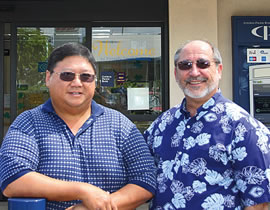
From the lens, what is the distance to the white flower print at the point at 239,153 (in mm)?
1797

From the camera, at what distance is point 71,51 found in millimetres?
1864

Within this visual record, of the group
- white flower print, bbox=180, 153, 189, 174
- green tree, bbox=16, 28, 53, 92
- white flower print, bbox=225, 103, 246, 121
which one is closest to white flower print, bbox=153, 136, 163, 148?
white flower print, bbox=180, 153, 189, 174

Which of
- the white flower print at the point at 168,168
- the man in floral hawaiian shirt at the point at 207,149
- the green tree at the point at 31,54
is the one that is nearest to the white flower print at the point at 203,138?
the man in floral hawaiian shirt at the point at 207,149

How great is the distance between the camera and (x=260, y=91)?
17.8 ft

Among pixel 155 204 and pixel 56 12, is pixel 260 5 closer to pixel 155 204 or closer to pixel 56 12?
pixel 56 12

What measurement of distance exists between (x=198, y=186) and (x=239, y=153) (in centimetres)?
27

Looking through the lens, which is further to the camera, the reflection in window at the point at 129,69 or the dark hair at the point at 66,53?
the reflection in window at the point at 129,69

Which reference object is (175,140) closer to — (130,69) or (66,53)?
(66,53)

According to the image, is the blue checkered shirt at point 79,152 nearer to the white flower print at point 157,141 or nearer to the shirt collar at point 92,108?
the shirt collar at point 92,108

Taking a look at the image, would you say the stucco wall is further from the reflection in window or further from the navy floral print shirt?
the navy floral print shirt

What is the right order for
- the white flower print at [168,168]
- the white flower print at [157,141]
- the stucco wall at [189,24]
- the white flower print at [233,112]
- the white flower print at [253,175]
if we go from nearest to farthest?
the white flower print at [253,175] < the white flower print at [233,112] < the white flower print at [168,168] < the white flower print at [157,141] < the stucco wall at [189,24]

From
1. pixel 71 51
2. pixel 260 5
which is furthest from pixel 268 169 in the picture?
pixel 260 5

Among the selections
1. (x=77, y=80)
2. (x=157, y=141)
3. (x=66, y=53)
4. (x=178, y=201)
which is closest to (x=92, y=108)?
(x=77, y=80)

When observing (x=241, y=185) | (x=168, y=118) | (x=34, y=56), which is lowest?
(x=241, y=185)
